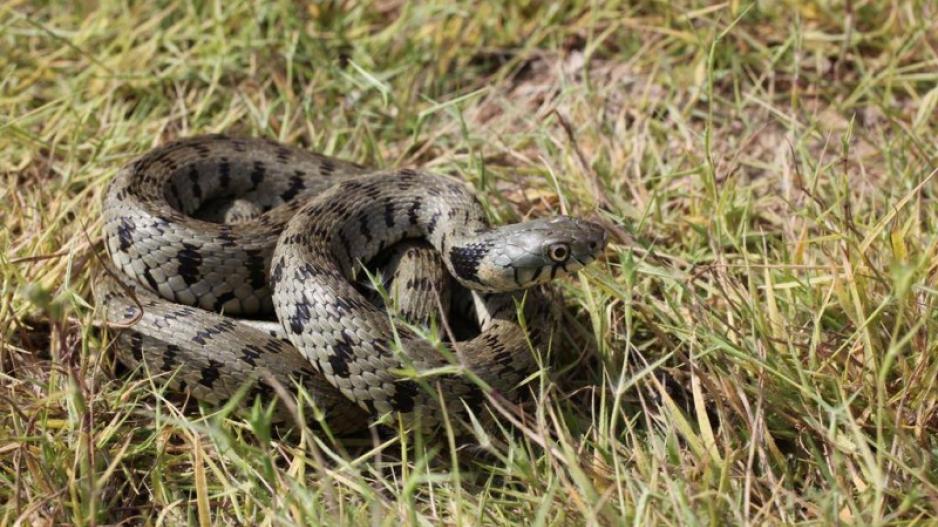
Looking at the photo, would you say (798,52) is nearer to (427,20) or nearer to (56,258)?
(427,20)

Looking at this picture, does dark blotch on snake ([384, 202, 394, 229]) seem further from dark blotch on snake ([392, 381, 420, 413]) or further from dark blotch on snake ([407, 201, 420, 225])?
dark blotch on snake ([392, 381, 420, 413])

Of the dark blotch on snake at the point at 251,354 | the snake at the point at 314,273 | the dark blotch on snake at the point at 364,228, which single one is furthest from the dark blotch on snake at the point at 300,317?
the dark blotch on snake at the point at 364,228

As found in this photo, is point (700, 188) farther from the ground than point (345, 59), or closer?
closer

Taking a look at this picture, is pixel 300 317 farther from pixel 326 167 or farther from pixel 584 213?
pixel 584 213

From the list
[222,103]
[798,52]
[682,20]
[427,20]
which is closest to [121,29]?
[222,103]

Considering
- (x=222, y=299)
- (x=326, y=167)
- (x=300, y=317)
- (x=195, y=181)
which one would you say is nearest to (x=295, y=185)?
(x=326, y=167)

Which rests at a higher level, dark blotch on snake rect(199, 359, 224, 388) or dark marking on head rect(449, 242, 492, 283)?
dark marking on head rect(449, 242, 492, 283)

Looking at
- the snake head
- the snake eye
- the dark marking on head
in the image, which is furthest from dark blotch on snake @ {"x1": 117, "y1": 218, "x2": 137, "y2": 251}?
the snake eye
